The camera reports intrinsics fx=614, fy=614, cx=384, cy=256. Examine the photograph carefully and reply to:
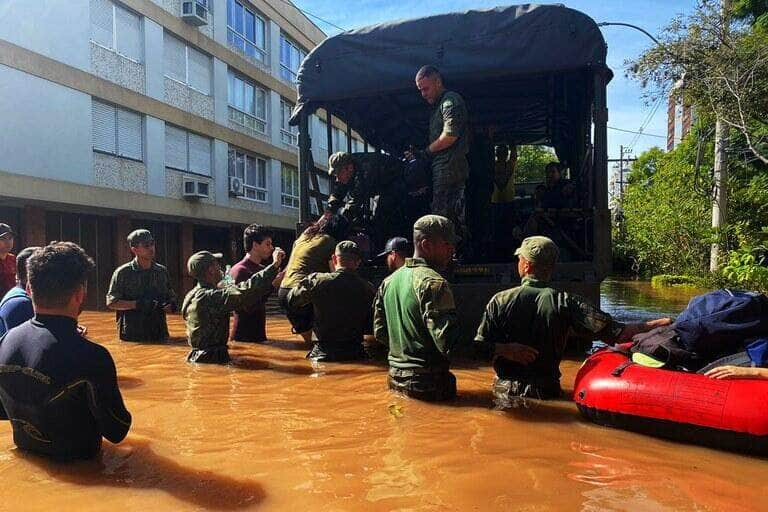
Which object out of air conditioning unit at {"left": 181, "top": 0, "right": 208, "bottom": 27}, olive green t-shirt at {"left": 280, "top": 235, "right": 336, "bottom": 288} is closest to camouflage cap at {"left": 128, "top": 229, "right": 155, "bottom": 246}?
olive green t-shirt at {"left": 280, "top": 235, "right": 336, "bottom": 288}

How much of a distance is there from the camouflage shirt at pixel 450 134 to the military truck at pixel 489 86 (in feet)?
1.26

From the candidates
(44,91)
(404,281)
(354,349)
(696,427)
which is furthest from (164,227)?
(696,427)

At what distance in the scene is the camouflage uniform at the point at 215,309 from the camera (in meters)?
5.40

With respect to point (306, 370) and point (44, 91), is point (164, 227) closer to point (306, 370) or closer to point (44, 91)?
point (44, 91)

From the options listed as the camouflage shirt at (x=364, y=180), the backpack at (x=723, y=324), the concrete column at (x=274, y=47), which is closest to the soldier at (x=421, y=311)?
the backpack at (x=723, y=324)

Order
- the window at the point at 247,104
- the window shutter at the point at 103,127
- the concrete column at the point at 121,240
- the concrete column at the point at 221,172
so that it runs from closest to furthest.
Result: 1. the window shutter at the point at 103,127
2. the concrete column at the point at 121,240
3. the concrete column at the point at 221,172
4. the window at the point at 247,104

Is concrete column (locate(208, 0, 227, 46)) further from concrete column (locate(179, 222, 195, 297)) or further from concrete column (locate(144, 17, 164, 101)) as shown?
concrete column (locate(179, 222, 195, 297))

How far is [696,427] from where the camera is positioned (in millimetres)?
3355

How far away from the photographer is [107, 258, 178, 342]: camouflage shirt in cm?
653

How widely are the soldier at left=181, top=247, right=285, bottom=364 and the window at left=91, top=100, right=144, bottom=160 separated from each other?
11.6 meters

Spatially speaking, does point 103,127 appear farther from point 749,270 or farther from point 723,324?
point 723,324

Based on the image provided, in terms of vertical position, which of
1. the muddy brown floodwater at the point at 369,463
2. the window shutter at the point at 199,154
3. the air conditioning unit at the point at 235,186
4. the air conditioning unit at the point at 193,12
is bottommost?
the muddy brown floodwater at the point at 369,463

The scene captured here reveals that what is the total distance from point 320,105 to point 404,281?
11.5ft

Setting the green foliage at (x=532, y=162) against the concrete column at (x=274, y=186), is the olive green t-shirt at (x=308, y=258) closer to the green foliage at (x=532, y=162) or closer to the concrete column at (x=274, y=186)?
the concrete column at (x=274, y=186)
